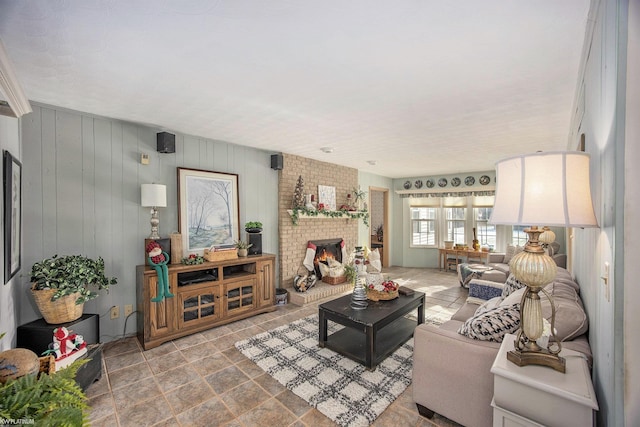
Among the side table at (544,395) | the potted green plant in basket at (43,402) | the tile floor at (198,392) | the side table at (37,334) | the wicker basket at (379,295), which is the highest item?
the potted green plant in basket at (43,402)

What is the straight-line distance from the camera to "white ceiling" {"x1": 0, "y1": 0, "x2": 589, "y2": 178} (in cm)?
141

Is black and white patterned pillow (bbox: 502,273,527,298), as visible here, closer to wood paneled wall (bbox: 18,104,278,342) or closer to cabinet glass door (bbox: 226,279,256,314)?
cabinet glass door (bbox: 226,279,256,314)

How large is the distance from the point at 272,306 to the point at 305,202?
5.79 ft

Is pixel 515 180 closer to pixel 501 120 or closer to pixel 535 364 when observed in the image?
pixel 535 364

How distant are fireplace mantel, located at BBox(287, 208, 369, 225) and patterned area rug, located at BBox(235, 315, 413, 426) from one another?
1.88 meters

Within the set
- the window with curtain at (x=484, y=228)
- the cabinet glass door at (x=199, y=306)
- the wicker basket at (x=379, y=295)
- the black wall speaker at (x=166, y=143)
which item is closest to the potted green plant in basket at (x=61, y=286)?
the cabinet glass door at (x=199, y=306)

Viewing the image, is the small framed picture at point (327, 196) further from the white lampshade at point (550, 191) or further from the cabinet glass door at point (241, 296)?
the white lampshade at point (550, 191)

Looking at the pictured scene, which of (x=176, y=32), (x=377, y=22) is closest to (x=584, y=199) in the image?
(x=377, y=22)

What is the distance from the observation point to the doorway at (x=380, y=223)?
737 centimetres

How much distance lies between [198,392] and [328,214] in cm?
338

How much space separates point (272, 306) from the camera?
13.1ft

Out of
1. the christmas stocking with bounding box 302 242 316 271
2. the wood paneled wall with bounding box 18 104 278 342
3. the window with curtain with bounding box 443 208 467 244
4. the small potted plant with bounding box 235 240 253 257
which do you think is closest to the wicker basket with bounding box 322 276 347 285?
the christmas stocking with bounding box 302 242 316 271

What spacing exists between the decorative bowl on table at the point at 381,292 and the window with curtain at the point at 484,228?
14.7 feet

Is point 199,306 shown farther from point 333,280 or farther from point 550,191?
point 550,191
